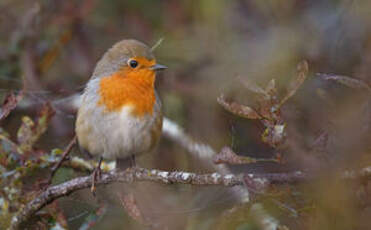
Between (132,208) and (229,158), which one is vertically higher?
(229,158)

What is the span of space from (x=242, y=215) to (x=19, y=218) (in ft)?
4.92

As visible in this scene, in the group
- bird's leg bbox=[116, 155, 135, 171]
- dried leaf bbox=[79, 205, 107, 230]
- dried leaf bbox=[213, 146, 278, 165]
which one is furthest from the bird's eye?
dried leaf bbox=[213, 146, 278, 165]

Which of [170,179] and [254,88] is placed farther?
[170,179]

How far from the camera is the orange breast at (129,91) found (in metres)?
3.63

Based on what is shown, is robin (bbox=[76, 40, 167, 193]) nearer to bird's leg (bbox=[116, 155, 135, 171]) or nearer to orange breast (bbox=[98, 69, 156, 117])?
orange breast (bbox=[98, 69, 156, 117])

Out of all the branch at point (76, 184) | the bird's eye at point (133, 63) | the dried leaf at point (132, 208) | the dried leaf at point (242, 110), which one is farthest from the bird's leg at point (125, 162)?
the dried leaf at point (242, 110)

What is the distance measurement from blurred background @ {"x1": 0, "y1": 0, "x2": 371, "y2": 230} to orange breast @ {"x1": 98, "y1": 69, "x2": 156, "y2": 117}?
1.36 feet

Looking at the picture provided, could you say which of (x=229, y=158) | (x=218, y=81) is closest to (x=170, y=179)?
(x=229, y=158)

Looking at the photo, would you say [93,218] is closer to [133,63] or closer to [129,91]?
[129,91]

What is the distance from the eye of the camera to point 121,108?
11.9 ft

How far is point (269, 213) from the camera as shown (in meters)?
2.10

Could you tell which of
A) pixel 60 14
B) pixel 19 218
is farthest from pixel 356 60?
pixel 60 14

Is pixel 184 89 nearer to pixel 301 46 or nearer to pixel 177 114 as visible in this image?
pixel 177 114

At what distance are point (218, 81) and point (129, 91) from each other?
853mm
